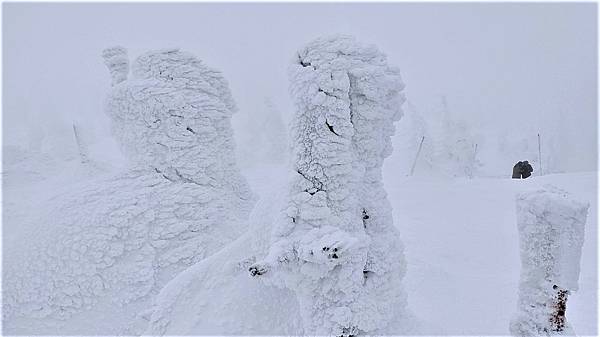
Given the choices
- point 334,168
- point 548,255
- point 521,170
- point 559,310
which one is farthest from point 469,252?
point 521,170

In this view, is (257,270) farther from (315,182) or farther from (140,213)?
(140,213)

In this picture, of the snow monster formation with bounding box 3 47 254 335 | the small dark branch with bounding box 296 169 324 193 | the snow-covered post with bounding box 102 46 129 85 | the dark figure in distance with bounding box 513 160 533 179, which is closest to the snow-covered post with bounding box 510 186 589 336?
the small dark branch with bounding box 296 169 324 193

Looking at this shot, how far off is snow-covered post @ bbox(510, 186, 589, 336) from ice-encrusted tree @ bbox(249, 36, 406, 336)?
1700mm

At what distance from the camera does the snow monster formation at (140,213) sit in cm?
845

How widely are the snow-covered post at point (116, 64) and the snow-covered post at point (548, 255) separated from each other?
30.1 feet

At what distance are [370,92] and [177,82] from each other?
5.92m

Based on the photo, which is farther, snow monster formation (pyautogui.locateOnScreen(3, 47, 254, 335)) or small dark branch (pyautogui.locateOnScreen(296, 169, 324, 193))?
snow monster formation (pyautogui.locateOnScreen(3, 47, 254, 335))

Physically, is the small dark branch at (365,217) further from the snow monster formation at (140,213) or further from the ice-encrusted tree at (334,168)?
the snow monster formation at (140,213)

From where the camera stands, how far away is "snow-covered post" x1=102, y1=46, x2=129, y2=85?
1074 centimetres

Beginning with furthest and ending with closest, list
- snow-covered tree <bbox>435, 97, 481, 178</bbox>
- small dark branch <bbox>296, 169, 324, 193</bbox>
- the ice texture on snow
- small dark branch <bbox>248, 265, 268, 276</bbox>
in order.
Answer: snow-covered tree <bbox>435, 97, 481, 178</bbox> < the ice texture on snow < small dark branch <bbox>296, 169, 324, 193</bbox> < small dark branch <bbox>248, 265, 268, 276</bbox>

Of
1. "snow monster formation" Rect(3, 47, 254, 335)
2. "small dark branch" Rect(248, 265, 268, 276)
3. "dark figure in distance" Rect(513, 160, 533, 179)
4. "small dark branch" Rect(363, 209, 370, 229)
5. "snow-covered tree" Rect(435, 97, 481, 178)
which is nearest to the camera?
"small dark branch" Rect(248, 265, 268, 276)

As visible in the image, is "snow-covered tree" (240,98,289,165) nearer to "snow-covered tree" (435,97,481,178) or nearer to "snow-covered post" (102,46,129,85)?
"snow-covered tree" (435,97,481,178)

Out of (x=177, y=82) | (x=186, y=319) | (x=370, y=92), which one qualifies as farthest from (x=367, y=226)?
(x=177, y=82)

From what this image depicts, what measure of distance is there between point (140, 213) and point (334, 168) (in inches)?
208
